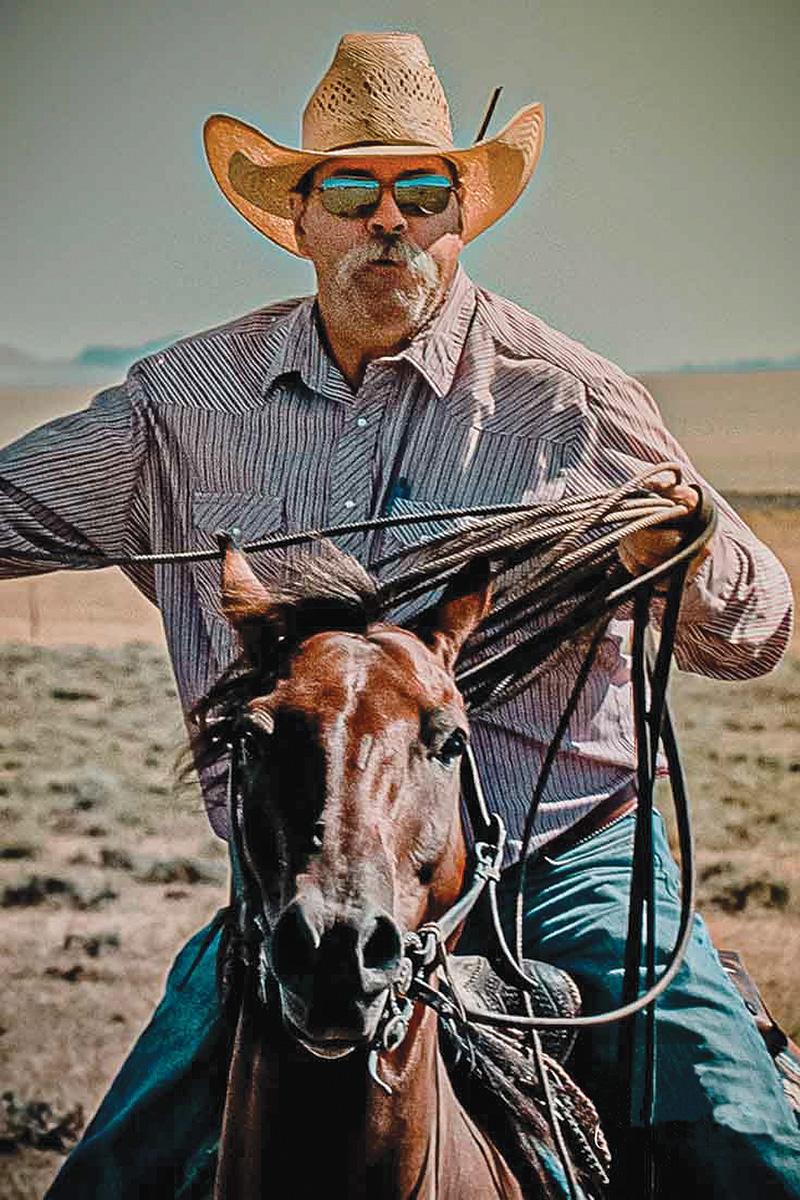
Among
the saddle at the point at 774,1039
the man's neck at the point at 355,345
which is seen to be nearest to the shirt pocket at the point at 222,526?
the man's neck at the point at 355,345

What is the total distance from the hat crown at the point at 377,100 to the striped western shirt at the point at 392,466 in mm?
341

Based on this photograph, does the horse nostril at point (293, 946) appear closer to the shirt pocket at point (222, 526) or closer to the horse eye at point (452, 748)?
the horse eye at point (452, 748)


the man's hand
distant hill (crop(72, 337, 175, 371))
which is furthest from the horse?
distant hill (crop(72, 337, 175, 371))

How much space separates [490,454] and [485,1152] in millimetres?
1435

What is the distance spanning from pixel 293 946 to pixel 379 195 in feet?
Result: 6.26

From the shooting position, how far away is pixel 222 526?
3770 mm

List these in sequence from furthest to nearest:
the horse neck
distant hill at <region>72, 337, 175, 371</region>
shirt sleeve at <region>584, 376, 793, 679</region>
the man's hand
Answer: distant hill at <region>72, 337, 175, 371</region>
shirt sleeve at <region>584, 376, 793, 679</region>
the man's hand
the horse neck

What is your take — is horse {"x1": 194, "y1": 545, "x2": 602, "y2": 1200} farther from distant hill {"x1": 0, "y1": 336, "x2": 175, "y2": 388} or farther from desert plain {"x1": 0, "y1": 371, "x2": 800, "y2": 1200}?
distant hill {"x1": 0, "y1": 336, "x2": 175, "y2": 388}

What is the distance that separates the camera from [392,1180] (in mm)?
2676

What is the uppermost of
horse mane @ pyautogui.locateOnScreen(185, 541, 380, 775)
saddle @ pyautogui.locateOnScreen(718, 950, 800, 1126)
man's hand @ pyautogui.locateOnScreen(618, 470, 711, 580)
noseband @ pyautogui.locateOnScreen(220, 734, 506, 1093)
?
man's hand @ pyautogui.locateOnScreen(618, 470, 711, 580)

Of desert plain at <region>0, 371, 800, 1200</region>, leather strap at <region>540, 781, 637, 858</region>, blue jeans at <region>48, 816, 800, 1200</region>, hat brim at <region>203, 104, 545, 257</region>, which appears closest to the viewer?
blue jeans at <region>48, 816, 800, 1200</region>

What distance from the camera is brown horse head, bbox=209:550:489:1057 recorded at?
7.70ft

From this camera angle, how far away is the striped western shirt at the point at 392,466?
144 inches

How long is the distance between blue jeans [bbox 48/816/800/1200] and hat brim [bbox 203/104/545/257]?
1541 mm
